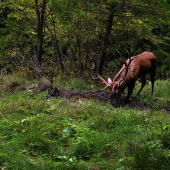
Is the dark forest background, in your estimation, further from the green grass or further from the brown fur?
the green grass

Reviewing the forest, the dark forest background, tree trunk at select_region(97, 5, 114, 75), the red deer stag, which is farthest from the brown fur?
tree trunk at select_region(97, 5, 114, 75)

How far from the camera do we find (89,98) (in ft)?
22.6

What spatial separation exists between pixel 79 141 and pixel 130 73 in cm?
419

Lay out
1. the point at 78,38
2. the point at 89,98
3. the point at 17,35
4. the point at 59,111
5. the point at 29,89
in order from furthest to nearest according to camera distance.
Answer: the point at 17,35
the point at 78,38
the point at 29,89
the point at 89,98
the point at 59,111

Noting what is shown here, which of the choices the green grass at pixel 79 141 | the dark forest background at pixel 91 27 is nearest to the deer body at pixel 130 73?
the dark forest background at pixel 91 27

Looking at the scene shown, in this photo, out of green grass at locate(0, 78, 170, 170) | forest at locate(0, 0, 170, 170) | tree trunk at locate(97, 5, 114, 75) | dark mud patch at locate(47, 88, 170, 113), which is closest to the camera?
green grass at locate(0, 78, 170, 170)

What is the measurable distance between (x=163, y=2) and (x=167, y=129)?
7247 mm

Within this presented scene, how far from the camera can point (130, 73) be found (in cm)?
691

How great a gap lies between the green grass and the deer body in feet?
5.73

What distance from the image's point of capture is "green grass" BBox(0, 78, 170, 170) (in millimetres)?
2637

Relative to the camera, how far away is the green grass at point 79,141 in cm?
264

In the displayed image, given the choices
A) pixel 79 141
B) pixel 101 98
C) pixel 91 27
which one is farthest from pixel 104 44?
pixel 79 141

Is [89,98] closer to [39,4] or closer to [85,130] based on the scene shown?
[85,130]

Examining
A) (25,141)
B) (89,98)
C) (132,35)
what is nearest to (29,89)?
(89,98)
